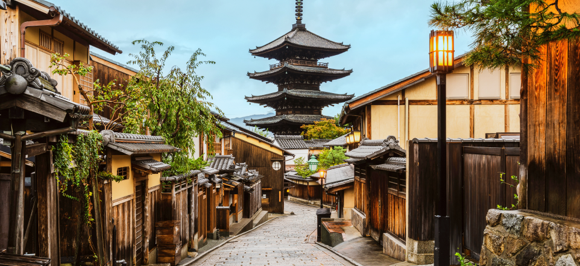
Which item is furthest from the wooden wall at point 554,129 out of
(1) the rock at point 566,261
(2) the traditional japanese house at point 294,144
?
(2) the traditional japanese house at point 294,144

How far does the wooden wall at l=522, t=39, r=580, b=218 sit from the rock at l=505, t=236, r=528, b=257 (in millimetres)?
416

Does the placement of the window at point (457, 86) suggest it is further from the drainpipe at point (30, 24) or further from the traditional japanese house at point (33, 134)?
the traditional japanese house at point (33, 134)

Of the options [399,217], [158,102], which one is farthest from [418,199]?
[158,102]

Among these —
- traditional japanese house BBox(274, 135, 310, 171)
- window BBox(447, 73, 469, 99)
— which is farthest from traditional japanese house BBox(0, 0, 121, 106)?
Answer: traditional japanese house BBox(274, 135, 310, 171)

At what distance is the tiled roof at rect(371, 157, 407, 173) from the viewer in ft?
33.3

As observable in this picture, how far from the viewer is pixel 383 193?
12.4 metres

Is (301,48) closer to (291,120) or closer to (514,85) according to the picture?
(291,120)

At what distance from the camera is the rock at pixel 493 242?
14.8 ft

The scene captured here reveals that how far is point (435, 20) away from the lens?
4.87 metres

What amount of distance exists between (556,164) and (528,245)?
2.92 ft

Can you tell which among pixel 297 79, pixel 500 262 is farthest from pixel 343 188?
pixel 297 79

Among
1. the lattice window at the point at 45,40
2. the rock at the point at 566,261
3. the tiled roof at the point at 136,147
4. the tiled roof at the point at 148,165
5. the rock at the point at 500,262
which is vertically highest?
the lattice window at the point at 45,40

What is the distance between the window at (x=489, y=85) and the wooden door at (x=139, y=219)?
13595mm

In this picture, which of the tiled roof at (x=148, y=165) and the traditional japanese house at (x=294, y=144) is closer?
the tiled roof at (x=148, y=165)
